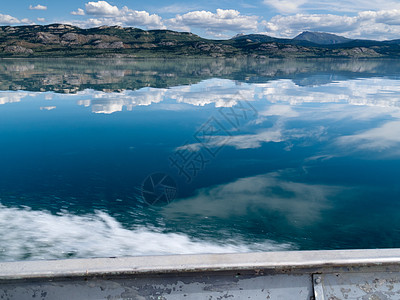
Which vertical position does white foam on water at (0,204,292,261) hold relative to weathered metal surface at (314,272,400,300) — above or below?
below

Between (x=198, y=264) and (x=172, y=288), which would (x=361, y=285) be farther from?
(x=172, y=288)

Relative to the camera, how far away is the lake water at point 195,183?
23.1ft

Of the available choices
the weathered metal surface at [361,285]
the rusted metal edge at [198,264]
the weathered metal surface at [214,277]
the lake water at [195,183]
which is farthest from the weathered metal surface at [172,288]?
the lake water at [195,183]

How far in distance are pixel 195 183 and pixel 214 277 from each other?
6290 millimetres

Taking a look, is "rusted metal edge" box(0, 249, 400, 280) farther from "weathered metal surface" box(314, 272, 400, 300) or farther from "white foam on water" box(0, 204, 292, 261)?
"white foam on water" box(0, 204, 292, 261)

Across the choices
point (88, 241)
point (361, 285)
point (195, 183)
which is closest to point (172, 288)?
point (361, 285)

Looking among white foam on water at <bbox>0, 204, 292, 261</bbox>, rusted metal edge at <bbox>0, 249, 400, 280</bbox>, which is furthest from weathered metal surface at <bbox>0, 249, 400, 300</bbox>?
white foam on water at <bbox>0, 204, 292, 261</bbox>

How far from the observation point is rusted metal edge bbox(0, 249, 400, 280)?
3.43 m

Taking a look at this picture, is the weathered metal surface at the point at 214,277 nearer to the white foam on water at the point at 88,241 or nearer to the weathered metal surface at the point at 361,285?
the weathered metal surface at the point at 361,285

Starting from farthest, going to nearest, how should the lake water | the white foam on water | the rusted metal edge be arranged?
1. the lake water
2. the white foam on water
3. the rusted metal edge

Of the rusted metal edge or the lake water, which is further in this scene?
the lake water

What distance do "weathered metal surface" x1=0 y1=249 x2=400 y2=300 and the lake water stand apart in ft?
9.68

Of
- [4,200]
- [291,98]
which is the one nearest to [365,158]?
[4,200]

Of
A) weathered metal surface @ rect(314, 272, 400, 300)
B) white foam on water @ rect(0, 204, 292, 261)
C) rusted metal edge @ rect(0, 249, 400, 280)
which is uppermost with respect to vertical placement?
rusted metal edge @ rect(0, 249, 400, 280)
